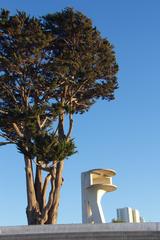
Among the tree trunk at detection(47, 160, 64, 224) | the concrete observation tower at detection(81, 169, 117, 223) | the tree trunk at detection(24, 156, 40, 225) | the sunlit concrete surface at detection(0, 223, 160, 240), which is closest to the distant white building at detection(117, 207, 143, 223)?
the concrete observation tower at detection(81, 169, 117, 223)

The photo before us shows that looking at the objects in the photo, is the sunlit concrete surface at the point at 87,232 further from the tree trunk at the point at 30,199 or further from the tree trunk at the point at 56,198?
the tree trunk at the point at 56,198

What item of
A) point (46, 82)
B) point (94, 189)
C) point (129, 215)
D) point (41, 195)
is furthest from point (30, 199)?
point (129, 215)

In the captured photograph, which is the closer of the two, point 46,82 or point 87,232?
point 87,232

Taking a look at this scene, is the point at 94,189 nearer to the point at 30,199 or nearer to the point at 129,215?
the point at 129,215

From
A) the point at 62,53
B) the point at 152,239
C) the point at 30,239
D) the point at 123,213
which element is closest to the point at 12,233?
the point at 30,239

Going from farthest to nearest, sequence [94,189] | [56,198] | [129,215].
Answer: [129,215], [94,189], [56,198]

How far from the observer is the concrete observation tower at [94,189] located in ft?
155

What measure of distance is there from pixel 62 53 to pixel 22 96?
160 inches

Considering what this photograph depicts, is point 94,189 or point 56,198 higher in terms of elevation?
point 94,189

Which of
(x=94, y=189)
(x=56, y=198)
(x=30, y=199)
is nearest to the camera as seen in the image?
(x=30, y=199)

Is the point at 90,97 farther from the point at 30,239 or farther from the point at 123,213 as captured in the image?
the point at 123,213

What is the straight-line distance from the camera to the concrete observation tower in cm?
4738

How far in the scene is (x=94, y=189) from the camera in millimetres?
48281

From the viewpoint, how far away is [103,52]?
36.7m
